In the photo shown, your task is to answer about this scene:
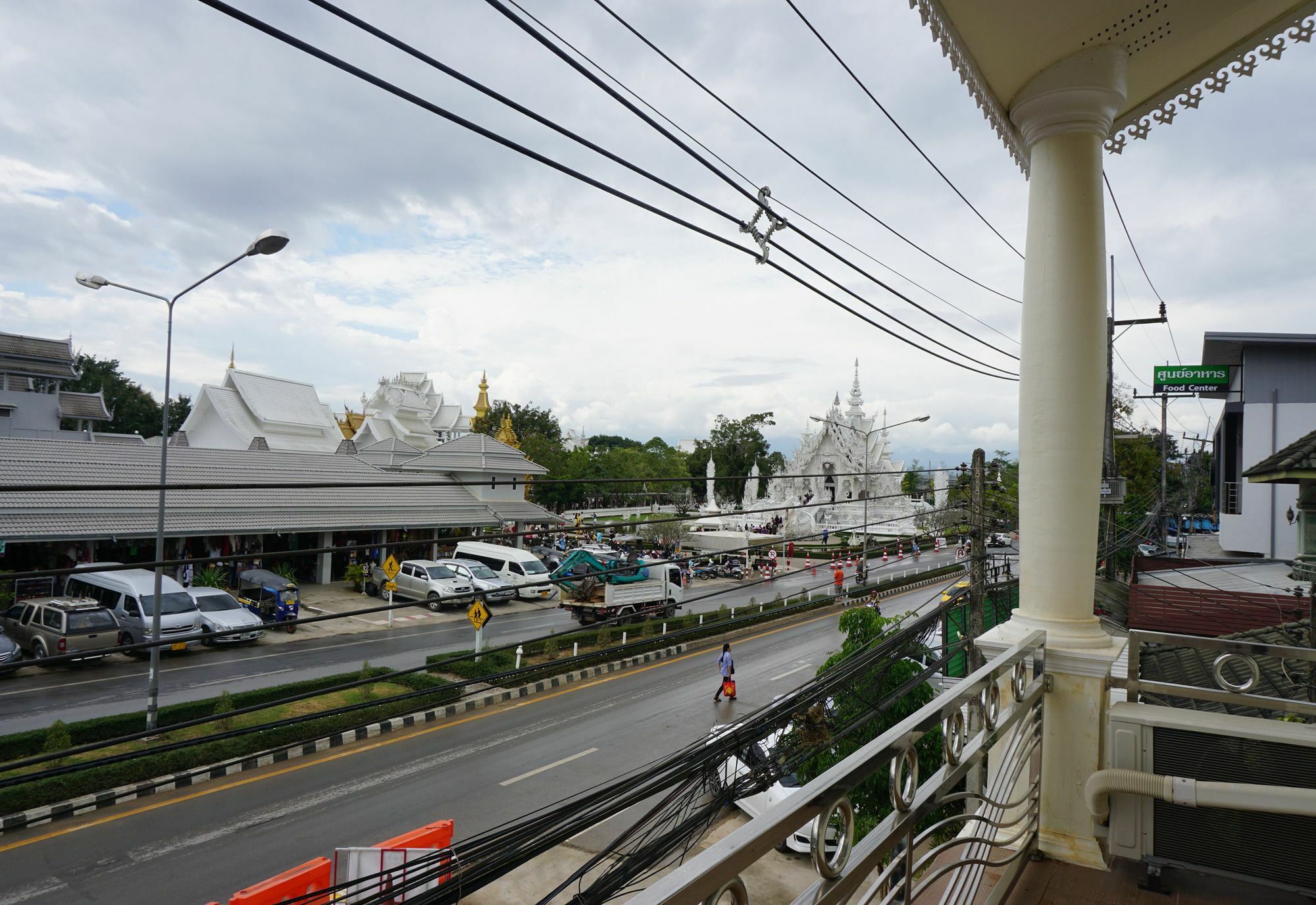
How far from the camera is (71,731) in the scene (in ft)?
26.9

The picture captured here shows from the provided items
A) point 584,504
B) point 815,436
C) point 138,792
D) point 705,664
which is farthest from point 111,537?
point 815,436

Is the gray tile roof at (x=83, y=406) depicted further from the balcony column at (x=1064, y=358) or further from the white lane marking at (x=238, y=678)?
the balcony column at (x=1064, y=358)

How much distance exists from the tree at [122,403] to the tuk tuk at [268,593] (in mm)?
23576

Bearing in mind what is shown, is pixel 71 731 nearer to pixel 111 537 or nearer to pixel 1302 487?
pixel 111 537

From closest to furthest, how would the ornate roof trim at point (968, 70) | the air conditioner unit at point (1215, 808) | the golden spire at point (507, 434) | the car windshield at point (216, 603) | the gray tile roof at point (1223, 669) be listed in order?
the air conditioner unit at point (1215, 808)
the ornate roof trim at point (968, 70)
the gray tile roof at point (1223, 669)
the car windshield at point (216, 603)
the golden spire at point (507, 434)

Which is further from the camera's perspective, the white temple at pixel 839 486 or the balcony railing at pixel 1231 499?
the white temple at pixel 839 486

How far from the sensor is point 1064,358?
2719mm

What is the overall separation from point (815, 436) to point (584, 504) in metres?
14.5

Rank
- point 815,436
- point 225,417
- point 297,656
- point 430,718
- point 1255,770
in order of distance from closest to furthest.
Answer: point 1255,770
point 430,718
point 297,656
point 225,417
point 815,436

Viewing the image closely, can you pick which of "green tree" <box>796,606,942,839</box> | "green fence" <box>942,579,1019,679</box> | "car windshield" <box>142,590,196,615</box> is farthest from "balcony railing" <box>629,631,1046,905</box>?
"car windshield" <box>142,590,196,615</box>

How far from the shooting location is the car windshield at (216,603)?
41.5 ft

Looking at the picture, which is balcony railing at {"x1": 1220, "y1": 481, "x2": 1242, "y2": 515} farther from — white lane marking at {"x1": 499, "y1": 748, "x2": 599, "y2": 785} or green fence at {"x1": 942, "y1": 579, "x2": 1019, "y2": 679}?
white lane marking at {"x1": 499, "y1": 748, "x2": 599, "y2": 785}

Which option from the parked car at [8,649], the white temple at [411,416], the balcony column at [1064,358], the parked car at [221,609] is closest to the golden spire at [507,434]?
the white temple at [411,416]

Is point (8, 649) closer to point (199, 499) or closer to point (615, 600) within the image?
point (199, 499)
